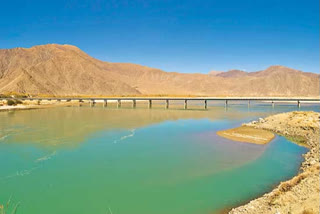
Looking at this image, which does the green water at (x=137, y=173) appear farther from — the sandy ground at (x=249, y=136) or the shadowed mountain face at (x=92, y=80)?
the shadowed mountain face at (x=92, y=80)

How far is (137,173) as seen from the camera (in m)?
12.7

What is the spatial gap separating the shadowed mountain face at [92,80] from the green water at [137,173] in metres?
91.9

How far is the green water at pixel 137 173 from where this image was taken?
31.1 feet

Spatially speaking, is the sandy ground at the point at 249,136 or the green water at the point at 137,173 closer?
the green water at the point at 137,173

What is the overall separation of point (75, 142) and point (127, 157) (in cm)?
649

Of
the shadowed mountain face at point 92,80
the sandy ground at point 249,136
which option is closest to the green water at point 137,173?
the sandy ground at point 249,136

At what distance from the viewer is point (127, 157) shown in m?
15.6

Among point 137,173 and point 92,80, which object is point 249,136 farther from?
point 92,80

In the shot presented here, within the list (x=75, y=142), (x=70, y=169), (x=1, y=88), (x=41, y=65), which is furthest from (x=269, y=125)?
(x=41, y=65)

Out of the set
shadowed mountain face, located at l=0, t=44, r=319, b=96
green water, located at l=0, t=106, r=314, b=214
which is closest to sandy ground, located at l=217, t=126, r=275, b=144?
green water, located at l=0, t=106, r=314, b=214

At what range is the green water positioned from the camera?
948 cm

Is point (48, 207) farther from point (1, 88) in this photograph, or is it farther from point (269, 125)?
point (1, 88)

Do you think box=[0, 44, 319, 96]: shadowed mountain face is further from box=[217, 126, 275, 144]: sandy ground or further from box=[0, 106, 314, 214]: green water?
box=[217, 126, 275, 144]: sandy ground

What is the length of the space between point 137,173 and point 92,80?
381 ft
